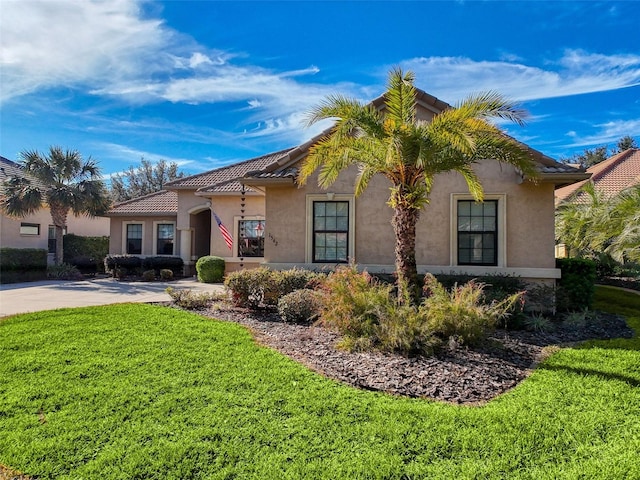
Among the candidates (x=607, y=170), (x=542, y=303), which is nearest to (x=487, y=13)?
(x=542, y=303)

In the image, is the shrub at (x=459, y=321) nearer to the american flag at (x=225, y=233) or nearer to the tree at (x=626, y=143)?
the american flag at (x=225, y=233)

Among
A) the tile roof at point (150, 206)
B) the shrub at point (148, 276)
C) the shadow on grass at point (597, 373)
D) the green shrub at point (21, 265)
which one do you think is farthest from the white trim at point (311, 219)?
the green shrub at point (21, 265)

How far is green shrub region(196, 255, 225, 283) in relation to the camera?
58.4ft

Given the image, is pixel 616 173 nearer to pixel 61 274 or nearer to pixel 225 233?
pixel 225 233

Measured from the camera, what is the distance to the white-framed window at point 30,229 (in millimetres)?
23906

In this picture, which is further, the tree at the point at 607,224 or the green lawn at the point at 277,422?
the tree at the point at 607,224

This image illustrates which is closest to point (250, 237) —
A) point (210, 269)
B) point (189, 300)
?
point (210, 269)

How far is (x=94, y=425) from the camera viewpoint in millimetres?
4316

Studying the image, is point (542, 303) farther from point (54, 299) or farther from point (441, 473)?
point (54, 299)

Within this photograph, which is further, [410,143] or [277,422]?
[410,143]

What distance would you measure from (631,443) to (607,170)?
27.7 metres

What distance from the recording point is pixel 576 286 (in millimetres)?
10883

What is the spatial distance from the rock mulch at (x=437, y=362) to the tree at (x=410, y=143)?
2127 mm

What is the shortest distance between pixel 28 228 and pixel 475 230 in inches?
1076
